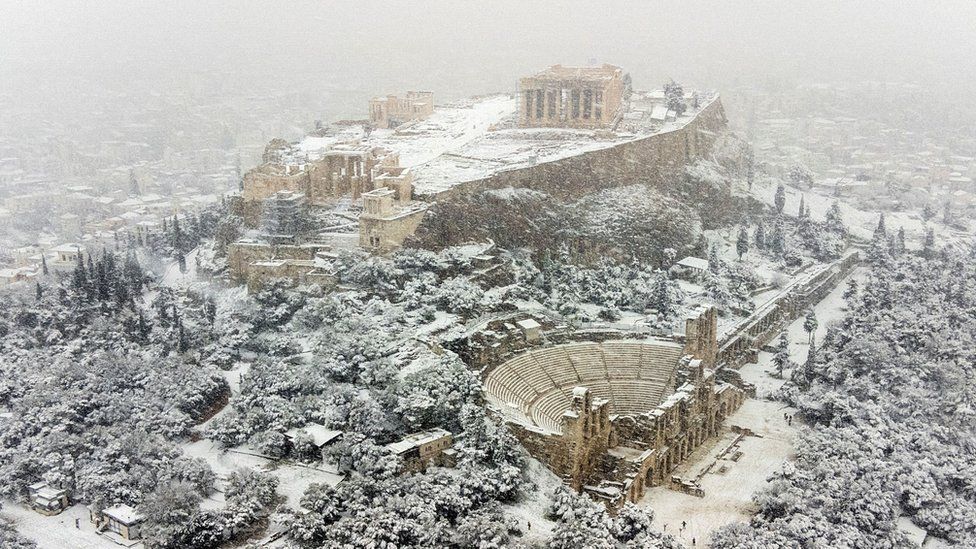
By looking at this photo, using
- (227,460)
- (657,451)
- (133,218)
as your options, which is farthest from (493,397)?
(133,218)

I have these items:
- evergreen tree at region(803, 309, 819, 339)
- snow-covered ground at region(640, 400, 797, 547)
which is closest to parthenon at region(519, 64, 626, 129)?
evergreen tree at region(803, 309, 819, 339)

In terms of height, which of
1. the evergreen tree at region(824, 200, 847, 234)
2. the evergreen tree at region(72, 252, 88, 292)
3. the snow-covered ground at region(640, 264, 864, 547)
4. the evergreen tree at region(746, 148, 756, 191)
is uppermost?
the evergreen tree at region(746, 148, 756, 191)

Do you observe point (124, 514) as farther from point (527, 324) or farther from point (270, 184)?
point (270, 184)

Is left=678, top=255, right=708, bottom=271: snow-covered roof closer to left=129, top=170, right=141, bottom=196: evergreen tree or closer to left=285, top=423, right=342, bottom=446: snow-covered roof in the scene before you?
left=285, top=423, right=342, bottom=446: snow-covered roof

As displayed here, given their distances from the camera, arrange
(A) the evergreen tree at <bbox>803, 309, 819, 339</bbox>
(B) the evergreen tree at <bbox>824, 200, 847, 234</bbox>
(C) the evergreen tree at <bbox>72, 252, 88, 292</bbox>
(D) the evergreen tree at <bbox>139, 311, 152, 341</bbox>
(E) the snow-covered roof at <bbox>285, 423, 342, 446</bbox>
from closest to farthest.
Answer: (E) the snow-covered roof at <bbox>285, 423, 342, 446</bbox> → (D) the evergreen tree at <bbox>139, 311, 152, 341</bbox> → (C) the evergreen tree at <bbox>72, 252, 88, 292</bbox> → (A) the evergreen tree at <bbox>803, 309, 819, 339</bbox> → (B) the evergreen tree at <bbox>824, 200, 847, 234</bbox>

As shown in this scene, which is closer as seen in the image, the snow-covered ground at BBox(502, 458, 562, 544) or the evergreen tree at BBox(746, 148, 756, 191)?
the snow-covered ground at BBox(502, 458, 562, 544)

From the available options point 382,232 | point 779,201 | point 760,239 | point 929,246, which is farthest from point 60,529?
point 929,246

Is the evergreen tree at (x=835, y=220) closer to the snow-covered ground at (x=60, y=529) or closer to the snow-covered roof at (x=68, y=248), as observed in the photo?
the snow-covered roof at (x=68, y=248)
